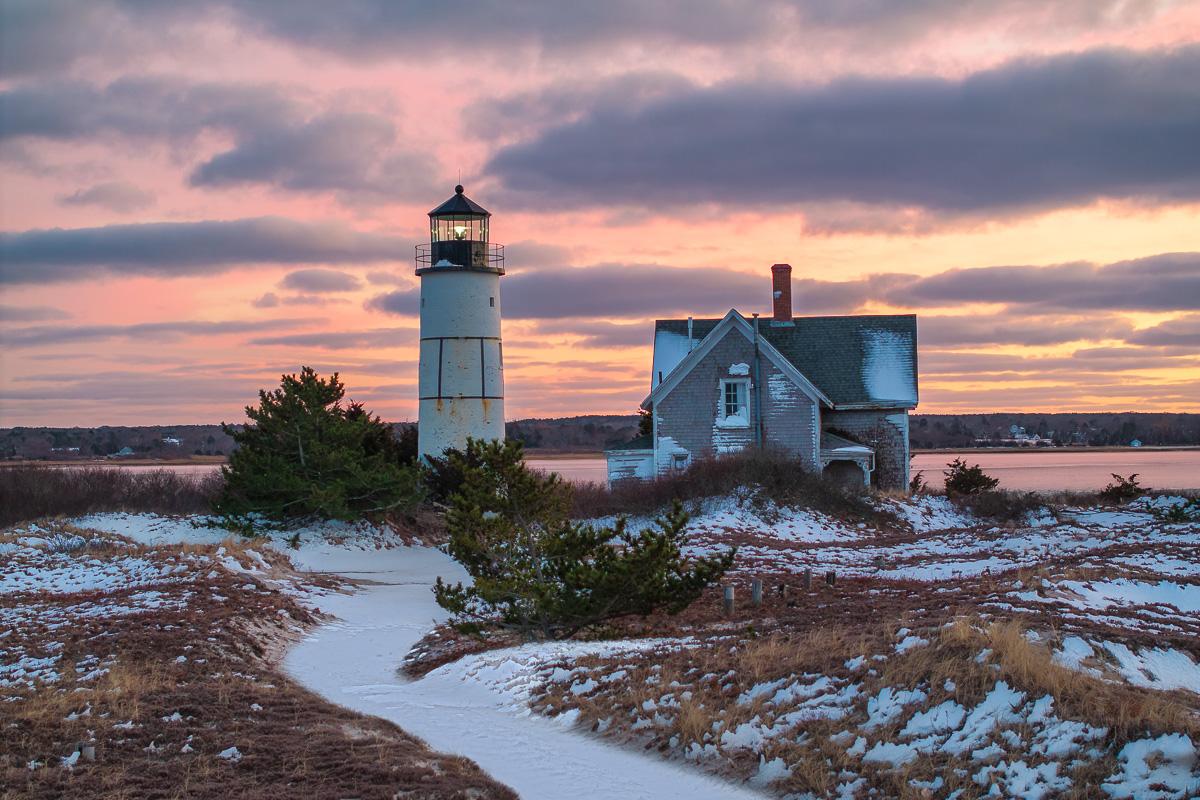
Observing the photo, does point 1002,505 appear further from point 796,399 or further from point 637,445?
point 637,445

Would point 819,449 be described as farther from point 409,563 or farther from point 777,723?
point 777,723

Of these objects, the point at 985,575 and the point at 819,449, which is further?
the point at 819,449

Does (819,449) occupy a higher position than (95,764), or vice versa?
(819,449)

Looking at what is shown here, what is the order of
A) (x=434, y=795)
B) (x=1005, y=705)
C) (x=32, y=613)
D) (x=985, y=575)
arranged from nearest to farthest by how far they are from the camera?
(x=434, y=795) < (x=1005, y=705) < (x=32, y=613) < (x=985, y=575)

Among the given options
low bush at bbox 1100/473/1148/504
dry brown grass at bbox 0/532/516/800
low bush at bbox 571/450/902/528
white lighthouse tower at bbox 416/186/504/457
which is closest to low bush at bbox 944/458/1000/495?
low bush at bbox 1100/473/1148/504

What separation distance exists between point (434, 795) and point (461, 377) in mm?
27252

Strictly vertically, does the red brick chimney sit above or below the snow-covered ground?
above

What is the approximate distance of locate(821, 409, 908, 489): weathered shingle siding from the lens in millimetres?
35750

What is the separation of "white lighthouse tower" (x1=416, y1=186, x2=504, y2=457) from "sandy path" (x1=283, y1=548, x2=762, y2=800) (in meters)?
14.3

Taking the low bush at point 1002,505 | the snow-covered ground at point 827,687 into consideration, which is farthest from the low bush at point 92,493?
the low bush at point 1002,505

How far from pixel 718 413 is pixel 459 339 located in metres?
8.98

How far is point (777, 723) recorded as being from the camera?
1015 cm

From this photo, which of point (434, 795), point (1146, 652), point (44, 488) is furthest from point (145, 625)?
point (44, 488)

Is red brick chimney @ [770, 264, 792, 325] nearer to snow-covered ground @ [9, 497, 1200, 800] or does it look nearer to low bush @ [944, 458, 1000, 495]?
low bush @ [944, 458, 1000, 495]
